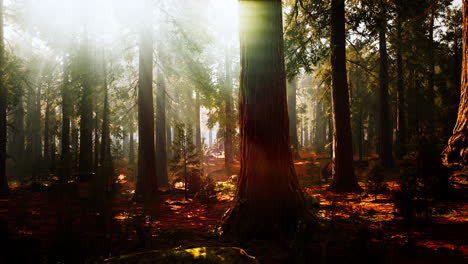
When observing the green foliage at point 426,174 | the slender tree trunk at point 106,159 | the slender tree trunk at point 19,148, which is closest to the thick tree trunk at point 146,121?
the slender tree trunk at point 106,159

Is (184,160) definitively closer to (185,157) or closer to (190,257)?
(185,157)

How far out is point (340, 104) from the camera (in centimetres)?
953

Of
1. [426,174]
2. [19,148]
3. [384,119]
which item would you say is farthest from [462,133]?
[19,148]

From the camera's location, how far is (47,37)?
16750 millimetres

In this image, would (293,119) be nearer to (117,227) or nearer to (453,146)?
(453,146)

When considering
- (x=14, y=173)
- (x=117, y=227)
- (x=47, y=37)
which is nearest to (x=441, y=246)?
(x=117, y=227)

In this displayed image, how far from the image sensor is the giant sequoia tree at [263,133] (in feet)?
15.3

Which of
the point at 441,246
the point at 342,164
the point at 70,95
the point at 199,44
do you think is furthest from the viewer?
the point at 70,95

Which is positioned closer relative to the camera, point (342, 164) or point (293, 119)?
point (342, 164)

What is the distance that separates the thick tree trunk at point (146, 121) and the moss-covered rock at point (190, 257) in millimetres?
7958

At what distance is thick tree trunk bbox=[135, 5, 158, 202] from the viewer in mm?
10195

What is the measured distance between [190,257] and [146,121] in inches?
344

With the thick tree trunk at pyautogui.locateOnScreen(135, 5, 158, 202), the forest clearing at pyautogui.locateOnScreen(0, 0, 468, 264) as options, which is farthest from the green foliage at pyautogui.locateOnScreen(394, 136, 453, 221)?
→ the thick tree trunk at pyautogui.locateOnScreen(135, 5, 158, 202)

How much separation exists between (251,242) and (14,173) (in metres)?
27.9
